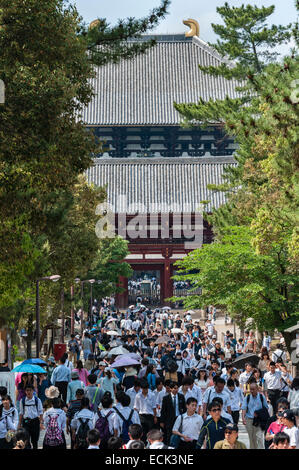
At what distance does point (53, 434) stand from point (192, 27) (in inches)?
2513

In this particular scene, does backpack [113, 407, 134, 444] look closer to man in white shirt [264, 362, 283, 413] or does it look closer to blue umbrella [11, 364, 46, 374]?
blue umbrella [11, 364, 46, 374]

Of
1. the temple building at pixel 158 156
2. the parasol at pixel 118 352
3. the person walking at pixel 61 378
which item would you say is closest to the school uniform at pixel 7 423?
the person walking at pixel 61 378

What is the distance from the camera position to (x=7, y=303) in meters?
14.3

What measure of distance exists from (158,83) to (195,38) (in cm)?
632

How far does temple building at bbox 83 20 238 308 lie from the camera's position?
52156 mm

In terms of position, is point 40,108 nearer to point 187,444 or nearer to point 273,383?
point 187,444

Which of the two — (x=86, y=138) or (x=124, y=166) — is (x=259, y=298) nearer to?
(x=86, y=138)

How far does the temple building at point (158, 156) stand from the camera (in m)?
52.2

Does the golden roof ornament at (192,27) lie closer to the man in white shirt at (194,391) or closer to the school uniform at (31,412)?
the man in white shirt at (194,391)

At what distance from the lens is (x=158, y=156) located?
6241 cm

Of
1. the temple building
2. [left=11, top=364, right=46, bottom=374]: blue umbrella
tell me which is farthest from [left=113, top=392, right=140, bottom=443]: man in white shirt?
the temple building

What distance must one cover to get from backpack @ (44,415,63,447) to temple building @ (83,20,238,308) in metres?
37.9

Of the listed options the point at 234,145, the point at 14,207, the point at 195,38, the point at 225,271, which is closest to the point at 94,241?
the point at 225,271
